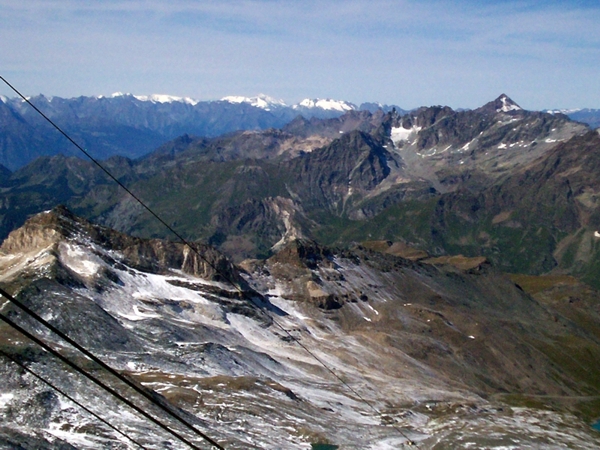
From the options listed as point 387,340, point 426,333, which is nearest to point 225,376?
point 387,340

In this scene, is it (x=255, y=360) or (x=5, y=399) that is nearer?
(x=5, y=399)

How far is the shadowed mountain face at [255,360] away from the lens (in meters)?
75.2

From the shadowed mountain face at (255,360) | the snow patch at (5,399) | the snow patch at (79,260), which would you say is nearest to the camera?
the snow patch at (5,399)

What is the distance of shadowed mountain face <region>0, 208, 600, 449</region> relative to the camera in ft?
247

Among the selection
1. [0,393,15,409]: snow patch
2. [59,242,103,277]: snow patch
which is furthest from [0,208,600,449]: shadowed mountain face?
[59,242,103,277]: snow patch

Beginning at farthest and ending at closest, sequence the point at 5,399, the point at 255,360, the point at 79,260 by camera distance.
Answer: the point at 79,260 → the point at 255,360 → the point at 5,399

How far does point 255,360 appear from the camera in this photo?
12719cm

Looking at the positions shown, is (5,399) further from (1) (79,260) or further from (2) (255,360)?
(1) (79,260)

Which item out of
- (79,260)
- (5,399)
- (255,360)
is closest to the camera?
(5,399)

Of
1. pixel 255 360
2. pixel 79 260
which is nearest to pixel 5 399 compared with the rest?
pixel 255 360

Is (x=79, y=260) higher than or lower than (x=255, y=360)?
higher

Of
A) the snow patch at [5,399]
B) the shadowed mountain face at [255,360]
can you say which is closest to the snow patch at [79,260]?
the shadowed mountain face at [255,360]

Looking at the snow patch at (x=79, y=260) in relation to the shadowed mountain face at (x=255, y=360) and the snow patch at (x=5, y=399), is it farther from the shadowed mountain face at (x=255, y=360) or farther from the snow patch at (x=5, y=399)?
the snow patch at (x=5, y=399)

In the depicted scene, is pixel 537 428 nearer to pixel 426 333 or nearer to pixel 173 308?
pixel 426 333
